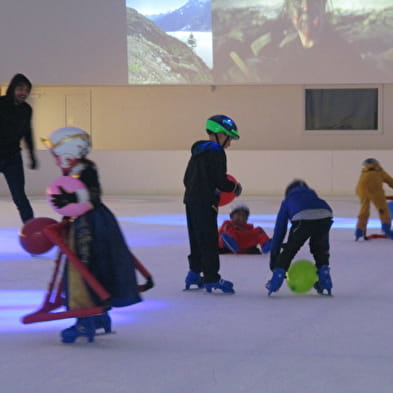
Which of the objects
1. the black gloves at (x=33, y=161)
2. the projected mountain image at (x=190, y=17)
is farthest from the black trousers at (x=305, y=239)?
the projected mountain image at (x=190, y=17)

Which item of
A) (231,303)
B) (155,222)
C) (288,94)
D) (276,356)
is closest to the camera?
(276,356)

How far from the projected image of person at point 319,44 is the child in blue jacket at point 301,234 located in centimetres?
990

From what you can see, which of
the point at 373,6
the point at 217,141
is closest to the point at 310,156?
the point at 373,6

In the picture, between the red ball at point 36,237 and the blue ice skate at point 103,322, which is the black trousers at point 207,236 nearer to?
the blue ice skate at point 103,322

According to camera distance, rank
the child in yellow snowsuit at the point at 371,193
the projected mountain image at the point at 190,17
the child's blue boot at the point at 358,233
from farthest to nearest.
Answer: the projected mountain image at the point at 190,17 → the child's blue boot at the point at 358,233 → the child in yellow snowsuit at the point at 371,193

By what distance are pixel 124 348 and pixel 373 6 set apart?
40.6ft

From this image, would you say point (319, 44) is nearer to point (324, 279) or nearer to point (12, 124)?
point (12, 124)

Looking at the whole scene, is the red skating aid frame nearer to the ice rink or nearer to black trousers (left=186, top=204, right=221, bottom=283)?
the ice rink

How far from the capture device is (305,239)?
603 centimetres

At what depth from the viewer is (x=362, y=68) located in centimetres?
1573

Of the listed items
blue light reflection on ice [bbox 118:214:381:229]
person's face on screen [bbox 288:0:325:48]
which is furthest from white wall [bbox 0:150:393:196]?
blue light reflection on ice [bbox 118:214:381:229]

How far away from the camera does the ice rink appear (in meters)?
3.85

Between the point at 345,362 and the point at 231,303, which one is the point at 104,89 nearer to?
the point at 231,303

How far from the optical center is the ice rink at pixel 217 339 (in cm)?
385
